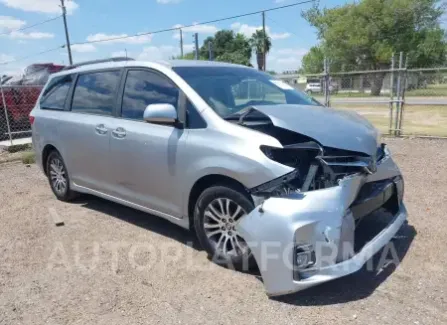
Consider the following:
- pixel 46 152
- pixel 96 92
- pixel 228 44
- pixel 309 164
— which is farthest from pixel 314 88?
pixel 228 44

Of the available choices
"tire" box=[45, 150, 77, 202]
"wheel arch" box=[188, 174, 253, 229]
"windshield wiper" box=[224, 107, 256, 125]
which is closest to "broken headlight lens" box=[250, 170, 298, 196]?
"wheel arch" box=[188, 174, 253, 229]

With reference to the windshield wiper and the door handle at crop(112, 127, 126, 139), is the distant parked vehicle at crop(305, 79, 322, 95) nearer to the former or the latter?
the door handle at crop(112, 127, 126, 139)

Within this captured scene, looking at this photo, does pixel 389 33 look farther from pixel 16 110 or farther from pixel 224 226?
pixel 224 226

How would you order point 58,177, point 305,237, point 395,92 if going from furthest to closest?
1. point 395,92
2. point 58,177
3. point 305,237

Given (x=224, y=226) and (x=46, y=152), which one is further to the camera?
(x=46, y=152)

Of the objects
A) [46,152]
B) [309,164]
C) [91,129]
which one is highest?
[91,129]

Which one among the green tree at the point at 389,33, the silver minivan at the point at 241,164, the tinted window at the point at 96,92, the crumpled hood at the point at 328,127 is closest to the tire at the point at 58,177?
the silver minivan at the point at 241,164

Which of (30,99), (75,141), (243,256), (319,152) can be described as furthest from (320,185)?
(30,99)

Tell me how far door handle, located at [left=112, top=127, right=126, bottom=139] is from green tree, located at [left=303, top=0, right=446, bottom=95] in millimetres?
36241

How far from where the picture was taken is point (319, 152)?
3.01 meters

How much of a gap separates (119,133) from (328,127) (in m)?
2.11

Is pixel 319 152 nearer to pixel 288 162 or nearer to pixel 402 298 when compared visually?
pixel 288 162

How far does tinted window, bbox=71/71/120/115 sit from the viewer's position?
4.35 meters

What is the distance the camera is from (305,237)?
2719 mm
